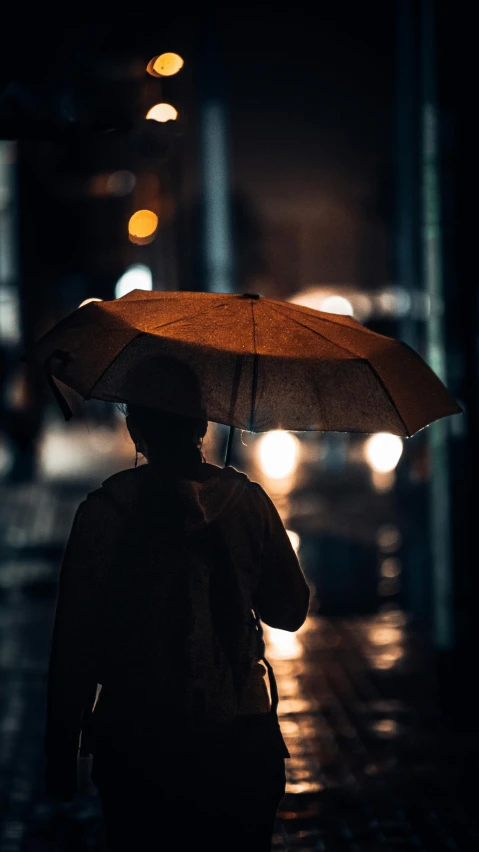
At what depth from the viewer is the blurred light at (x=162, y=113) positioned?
6.43 metres

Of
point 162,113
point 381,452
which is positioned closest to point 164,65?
point 162,113

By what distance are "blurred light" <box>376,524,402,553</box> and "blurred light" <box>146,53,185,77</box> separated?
670 cm

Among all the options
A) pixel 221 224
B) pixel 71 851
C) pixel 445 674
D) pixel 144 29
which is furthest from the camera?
pixel 221 224

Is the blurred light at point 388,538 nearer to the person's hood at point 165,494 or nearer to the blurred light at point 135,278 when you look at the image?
the person's hood at point 165,494

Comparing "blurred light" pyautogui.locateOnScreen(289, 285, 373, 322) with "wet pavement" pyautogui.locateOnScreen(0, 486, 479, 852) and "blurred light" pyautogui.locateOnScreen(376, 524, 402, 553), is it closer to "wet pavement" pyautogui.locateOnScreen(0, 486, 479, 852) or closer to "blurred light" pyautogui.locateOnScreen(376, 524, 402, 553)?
"blurred light" pyautogui.locateOnScreen(376, 524, 402, 553)

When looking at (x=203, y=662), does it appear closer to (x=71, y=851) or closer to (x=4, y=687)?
(x=71, y=851)

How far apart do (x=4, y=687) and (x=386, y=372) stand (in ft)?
15.2

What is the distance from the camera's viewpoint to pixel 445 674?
667cm

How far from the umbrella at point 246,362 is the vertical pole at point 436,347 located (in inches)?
128

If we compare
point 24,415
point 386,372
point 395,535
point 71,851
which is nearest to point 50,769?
point 386,372

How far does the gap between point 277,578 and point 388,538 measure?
10.1 metres

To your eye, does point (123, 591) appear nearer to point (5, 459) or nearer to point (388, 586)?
point (388, 586)

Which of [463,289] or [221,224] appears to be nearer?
[463,289]

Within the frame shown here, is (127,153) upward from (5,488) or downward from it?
upward
